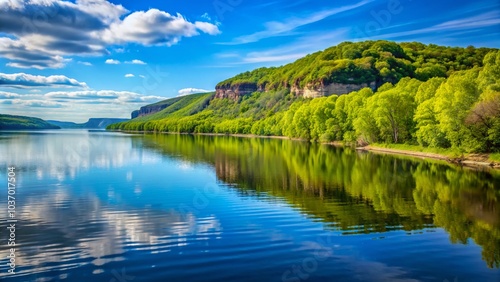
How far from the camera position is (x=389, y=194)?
114 feet

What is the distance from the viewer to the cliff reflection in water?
77.2 feet

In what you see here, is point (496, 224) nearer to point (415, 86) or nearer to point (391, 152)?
point (391, 152)

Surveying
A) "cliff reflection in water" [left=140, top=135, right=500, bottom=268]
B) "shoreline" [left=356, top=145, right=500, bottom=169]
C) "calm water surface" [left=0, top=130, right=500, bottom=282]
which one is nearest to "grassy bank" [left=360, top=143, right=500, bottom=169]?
"shoreline" [left=356, top=145, right=500, bottom=169]

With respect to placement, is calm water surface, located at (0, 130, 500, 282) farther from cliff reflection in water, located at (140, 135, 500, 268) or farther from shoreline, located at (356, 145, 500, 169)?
shoreline, located at (356, 145, 500, 169)

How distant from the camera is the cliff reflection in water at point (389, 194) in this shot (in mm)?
23531

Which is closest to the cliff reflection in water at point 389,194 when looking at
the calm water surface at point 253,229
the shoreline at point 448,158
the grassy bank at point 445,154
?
the calm water surface at point 253,229

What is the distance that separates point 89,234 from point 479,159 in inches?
2205

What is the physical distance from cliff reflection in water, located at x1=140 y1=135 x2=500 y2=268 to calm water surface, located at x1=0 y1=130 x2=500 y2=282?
0.47 feet

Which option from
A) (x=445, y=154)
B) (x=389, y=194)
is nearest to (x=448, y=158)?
(x=445, y=154)

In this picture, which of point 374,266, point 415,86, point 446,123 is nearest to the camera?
point 374,266

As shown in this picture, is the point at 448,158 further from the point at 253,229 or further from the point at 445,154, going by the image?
the point at 253,229

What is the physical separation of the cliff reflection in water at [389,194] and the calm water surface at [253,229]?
0.47 ft

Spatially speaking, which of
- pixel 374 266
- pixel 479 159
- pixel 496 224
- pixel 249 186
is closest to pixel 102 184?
pixel 249 186

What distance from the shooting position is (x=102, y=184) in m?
39.2
